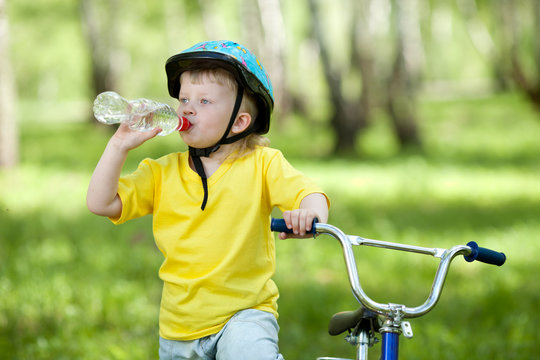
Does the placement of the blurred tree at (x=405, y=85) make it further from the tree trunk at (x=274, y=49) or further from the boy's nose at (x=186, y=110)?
the boy's nose at (x=186, y=110)

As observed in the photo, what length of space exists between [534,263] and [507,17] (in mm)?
21821

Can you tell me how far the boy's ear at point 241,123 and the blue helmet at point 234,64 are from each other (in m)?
0.06

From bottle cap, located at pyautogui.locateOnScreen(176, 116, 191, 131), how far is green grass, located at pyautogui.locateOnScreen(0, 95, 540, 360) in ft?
6.89

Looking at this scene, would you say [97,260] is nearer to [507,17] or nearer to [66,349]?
[66,349]

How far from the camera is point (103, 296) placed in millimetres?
5090

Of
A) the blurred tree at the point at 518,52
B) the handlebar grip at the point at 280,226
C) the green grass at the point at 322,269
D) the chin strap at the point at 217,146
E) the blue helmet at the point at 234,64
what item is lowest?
the green grass at the point at 322,269

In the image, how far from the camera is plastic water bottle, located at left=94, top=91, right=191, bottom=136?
8.12 feet

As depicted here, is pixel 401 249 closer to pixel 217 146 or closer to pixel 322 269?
pixel 217 146

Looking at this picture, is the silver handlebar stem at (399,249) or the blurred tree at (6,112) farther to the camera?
the blurred tree at (6,112)

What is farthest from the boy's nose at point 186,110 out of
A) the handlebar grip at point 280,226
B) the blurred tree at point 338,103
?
the blurred tree at point 338,103

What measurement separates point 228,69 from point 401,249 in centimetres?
105

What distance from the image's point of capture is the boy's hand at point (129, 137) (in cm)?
252

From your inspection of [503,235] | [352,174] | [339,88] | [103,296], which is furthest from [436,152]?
[103,296]

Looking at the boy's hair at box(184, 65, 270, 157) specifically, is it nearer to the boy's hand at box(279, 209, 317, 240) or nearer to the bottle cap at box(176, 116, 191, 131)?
the bottle cap at box(176, 116, 191, 131)
